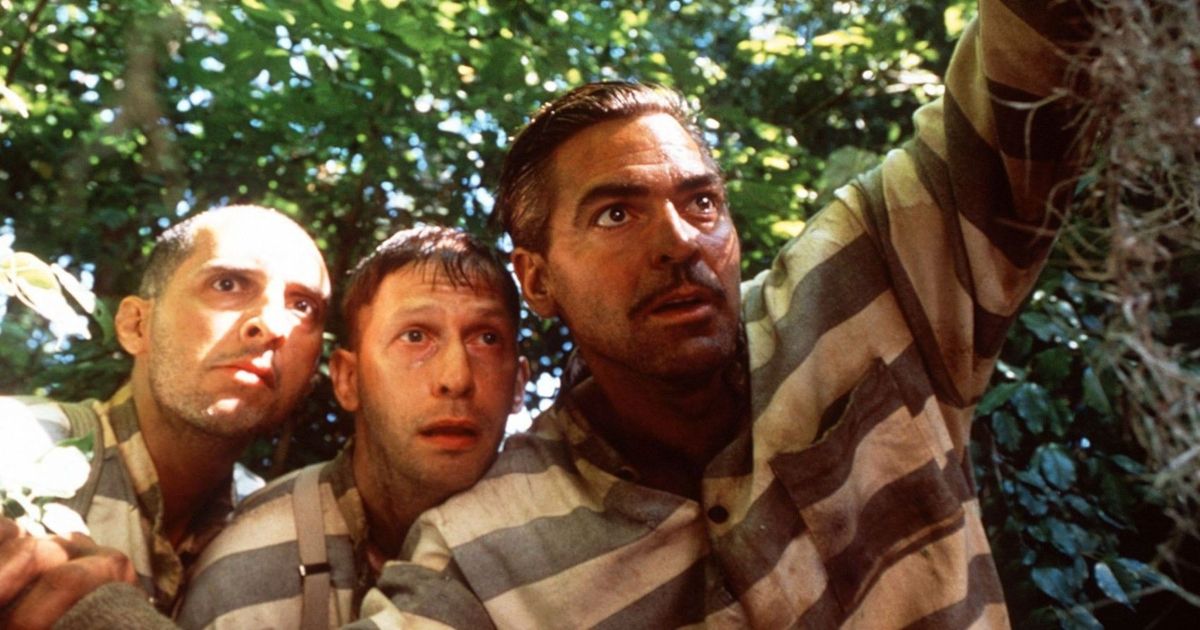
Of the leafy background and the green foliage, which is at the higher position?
the leafy background

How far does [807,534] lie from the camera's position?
2.15 metres

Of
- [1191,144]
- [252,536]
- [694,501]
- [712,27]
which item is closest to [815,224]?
[694,501]

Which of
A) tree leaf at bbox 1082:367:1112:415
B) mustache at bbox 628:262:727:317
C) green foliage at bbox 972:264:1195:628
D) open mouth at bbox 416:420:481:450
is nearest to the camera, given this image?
mustache at bbox 628:262:727:317

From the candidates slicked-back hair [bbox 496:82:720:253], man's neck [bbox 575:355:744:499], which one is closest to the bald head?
slicked-back hair [bbox 496:82:720:253]

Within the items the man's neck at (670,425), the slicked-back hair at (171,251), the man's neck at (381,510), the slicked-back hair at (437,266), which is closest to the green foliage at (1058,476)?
the man's neck at (670,425)

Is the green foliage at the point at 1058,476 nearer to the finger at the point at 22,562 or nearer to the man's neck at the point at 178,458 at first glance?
the man's neck at the point at 178,458

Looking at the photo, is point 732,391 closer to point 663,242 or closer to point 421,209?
point 663,242

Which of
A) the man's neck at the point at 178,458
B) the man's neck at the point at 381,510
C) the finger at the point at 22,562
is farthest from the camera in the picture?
the man's neck at the point at 178,458

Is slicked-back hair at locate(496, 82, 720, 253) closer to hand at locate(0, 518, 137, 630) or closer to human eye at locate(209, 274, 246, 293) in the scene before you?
human eye at locate(209, 274, 246, 293)

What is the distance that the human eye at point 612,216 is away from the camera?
2387 millimetres

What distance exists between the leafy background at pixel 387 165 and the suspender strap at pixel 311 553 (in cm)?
65

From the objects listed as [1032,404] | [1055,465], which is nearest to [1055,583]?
[1055,465]

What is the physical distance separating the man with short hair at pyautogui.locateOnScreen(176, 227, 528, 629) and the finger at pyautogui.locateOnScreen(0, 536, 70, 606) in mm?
462

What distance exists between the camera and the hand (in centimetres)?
179
